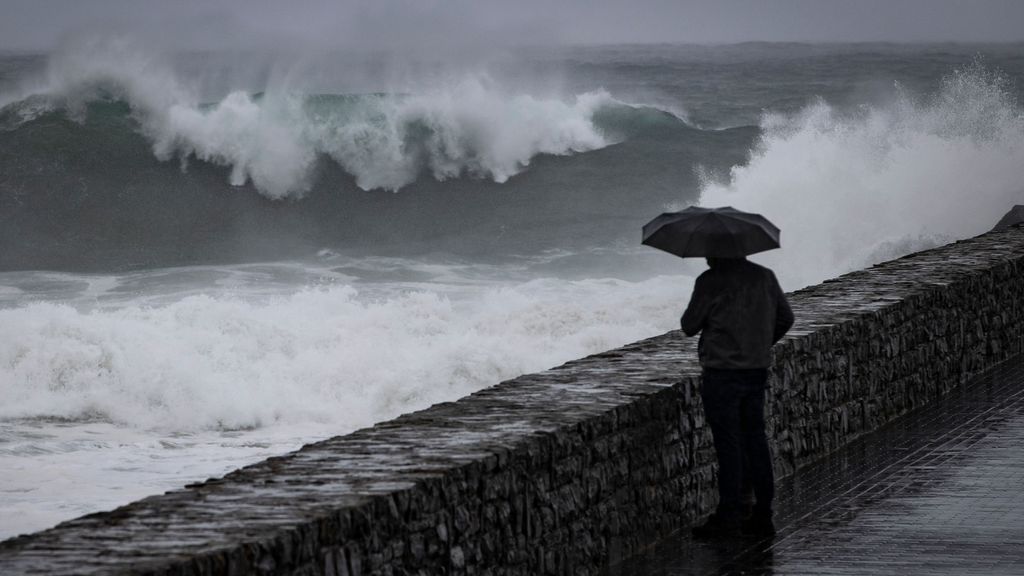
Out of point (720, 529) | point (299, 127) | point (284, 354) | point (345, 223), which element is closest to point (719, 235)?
point (720, 529)

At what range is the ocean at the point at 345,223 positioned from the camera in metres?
17.2

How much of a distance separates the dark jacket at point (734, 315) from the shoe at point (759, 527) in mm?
635

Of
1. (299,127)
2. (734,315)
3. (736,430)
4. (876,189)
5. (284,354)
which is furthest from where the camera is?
(299,127)

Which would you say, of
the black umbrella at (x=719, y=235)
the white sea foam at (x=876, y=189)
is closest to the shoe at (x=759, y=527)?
the black umbrella at (x=719, y=235)

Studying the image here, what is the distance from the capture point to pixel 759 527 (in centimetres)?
629

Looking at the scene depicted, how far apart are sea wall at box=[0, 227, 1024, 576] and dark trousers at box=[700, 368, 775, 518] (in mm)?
188

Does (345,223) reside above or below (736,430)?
above

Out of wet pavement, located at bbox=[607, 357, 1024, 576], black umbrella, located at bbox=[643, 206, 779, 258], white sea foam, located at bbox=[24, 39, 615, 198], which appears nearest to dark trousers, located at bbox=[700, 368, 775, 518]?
wet pavement, located at bbox=[607, 357, 1024, 576]

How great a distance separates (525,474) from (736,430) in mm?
1285

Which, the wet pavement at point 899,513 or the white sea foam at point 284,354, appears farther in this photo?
the white sea foam at point 284,354

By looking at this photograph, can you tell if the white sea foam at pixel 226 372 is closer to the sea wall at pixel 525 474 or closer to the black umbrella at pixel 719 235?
the sea wall at pixel 525 474

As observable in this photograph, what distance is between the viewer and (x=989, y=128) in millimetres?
33156

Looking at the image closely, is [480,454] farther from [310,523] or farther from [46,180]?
[46,180]

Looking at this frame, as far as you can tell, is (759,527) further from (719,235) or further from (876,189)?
(876,189)
